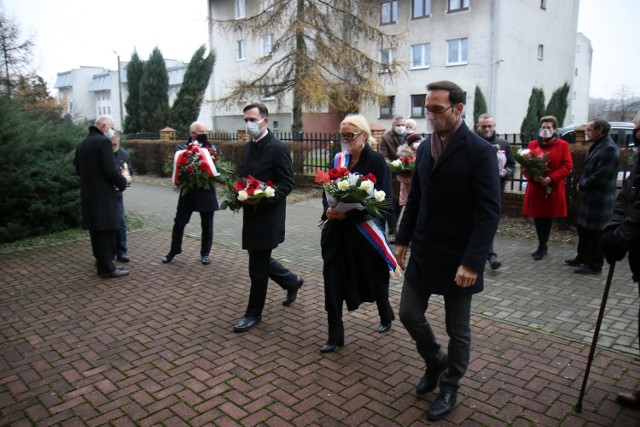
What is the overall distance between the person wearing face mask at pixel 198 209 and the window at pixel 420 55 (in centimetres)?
2458

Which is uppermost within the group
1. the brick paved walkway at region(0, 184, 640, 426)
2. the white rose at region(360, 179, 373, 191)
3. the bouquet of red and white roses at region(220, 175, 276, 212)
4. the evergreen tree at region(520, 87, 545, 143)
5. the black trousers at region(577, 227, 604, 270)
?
the evergreen tree at region(520, 87, 545, 143)

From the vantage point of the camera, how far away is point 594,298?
5.45 m

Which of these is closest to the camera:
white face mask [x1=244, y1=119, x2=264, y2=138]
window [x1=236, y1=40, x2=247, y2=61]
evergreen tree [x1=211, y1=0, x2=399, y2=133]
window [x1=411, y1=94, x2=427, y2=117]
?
white face mask [x1=244, y1=119, x2=264, y2=138]

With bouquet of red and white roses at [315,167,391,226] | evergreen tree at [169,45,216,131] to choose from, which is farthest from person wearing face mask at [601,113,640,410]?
evergreen tree at [169,45,216,131]

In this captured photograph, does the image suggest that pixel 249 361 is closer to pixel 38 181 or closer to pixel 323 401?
pixel 323 401

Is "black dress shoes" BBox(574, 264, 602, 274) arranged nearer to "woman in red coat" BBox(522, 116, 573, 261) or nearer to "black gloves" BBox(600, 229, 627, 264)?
"woman in red coat" BBox(522, 116, 573, 261)

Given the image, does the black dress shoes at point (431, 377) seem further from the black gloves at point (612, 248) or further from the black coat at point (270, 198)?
the black coat at point (270, 198)

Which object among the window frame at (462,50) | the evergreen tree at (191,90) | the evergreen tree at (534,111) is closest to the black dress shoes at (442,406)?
the evergreen tree at (534,111)

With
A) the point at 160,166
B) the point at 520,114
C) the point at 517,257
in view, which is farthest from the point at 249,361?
the point at 520,114

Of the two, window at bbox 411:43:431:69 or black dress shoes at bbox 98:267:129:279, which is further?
window at bbox 411:43:431:69

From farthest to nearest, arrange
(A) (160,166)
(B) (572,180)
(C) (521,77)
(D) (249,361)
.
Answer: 1. (C) (521,77)
2. (A) (160,166)
3. (B) (572,180)
4. (D) (249,361)

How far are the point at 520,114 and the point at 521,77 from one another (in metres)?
2.10

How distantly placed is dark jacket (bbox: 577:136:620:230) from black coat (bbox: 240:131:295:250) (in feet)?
13.6

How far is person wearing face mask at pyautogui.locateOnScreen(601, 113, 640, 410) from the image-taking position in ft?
10.2
